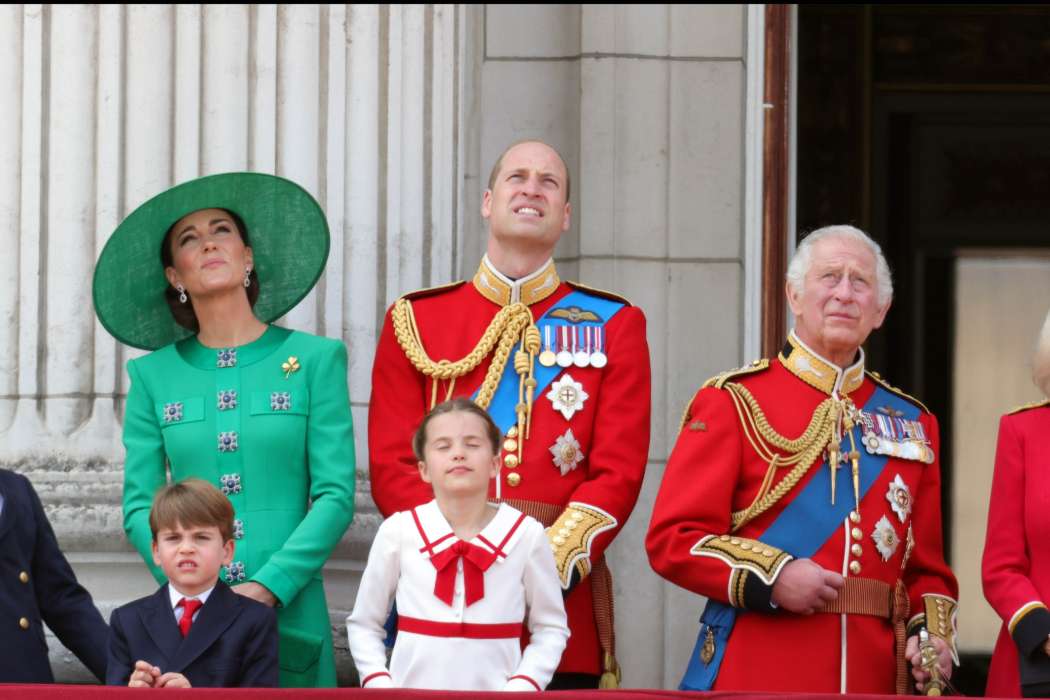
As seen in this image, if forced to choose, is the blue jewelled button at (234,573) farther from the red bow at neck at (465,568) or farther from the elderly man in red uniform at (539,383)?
the red bow at neck at (465,568)

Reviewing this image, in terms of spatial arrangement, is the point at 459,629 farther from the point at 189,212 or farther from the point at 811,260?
the point at 189,212

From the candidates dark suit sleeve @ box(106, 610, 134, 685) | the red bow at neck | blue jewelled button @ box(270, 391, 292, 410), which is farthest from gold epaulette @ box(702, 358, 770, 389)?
dark suit sleeve @ box(106, 610, 134, 685)

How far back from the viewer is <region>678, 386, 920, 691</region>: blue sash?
5.80m

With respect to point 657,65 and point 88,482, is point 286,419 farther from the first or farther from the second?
point 657,65

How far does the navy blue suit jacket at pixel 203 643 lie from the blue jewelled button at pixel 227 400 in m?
0.60

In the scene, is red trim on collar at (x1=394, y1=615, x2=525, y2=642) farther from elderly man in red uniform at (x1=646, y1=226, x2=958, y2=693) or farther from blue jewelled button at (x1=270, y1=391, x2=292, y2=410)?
blue jewelled button at (x1=270, y1=391, x2=292, y2=410)

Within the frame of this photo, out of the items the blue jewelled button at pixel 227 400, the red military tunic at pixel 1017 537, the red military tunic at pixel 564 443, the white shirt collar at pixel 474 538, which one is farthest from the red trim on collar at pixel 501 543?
the red military tunic at pixel 1017 537

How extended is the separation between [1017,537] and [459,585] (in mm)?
1300

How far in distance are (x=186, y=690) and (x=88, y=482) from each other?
2.19 meters

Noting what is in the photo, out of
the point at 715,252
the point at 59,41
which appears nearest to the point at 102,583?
the point at 59,41

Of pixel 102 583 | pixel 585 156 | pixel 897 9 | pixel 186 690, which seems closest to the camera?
pixel 186 690

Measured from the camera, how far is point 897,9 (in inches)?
388

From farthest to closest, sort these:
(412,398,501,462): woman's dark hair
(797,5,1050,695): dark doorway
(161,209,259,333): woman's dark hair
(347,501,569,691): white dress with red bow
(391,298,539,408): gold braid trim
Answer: (797,5,1050,695): dark doorway → (161,209,259,333): woman's dark hair → (391,298,539,408): gold braid trim → (412,398,501,462): woman's dark hair → (347,501,569,691): white dress with red bow

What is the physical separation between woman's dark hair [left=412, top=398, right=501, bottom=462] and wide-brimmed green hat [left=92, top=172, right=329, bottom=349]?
3.22 ft
